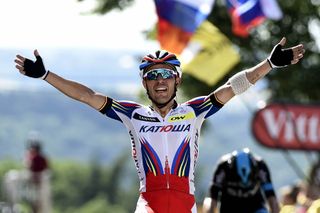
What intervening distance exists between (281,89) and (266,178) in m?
22.2

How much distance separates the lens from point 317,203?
14.4 meters

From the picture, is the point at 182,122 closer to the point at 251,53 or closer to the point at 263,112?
the point at 263,112

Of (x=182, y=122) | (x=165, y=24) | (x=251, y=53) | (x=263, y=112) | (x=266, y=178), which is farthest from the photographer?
(x=251, y=53)

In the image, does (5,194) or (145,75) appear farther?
(5,194)

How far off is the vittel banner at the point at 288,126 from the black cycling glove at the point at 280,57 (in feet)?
57.5

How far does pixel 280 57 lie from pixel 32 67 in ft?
6.98

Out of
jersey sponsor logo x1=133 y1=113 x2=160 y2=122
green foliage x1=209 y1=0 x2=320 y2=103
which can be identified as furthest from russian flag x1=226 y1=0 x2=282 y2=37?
jersey sponsor logo x1=133 y1=113 x2=160 y2=122

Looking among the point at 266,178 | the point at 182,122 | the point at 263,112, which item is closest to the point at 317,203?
the point at 266,178

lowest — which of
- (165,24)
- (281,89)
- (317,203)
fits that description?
(317,203)

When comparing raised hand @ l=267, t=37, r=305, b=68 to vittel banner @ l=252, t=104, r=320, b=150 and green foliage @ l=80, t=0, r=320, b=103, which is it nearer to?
vittel banner @ l=252, t=104, r=320, b=150

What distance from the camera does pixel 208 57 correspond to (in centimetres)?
2316

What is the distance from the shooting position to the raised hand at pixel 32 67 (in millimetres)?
11102

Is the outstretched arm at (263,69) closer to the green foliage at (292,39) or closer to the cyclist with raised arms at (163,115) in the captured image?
the cyclist with raised arms at (163,115)

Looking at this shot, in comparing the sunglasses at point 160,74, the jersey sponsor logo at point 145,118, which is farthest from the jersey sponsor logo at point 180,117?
the sunglasses at point 160,74
